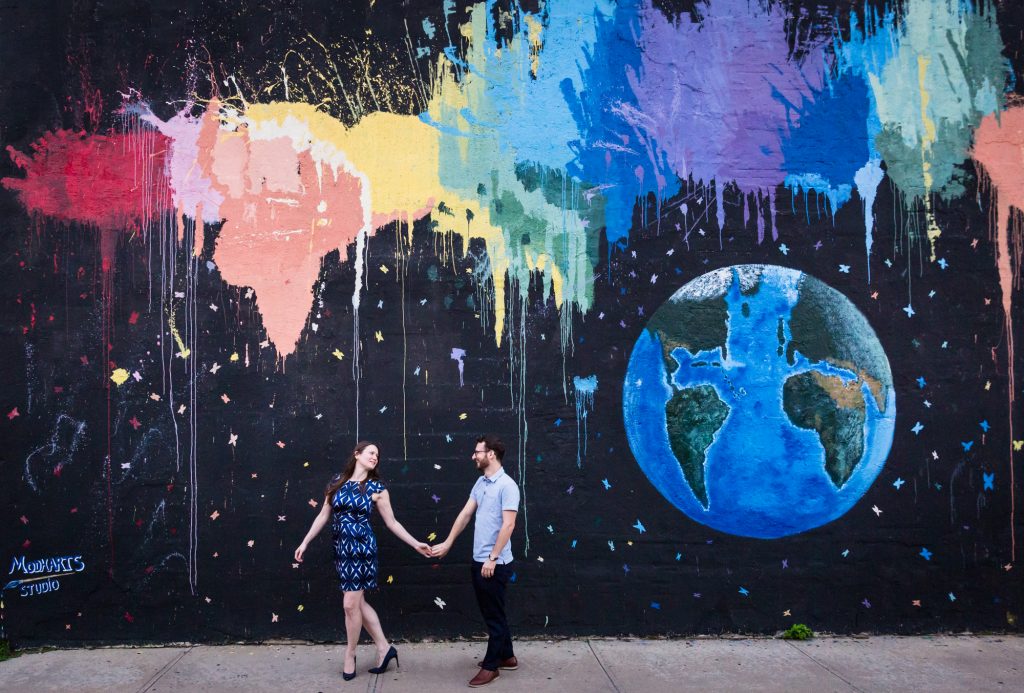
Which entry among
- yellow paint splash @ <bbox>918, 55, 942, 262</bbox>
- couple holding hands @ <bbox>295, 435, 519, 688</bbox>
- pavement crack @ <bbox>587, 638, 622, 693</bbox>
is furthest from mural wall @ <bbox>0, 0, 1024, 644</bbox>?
couple holding hands @ <bbox>295, 435, 519, 688</bbox>

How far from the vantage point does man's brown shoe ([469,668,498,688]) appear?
4.86 m

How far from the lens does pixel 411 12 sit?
608 cm

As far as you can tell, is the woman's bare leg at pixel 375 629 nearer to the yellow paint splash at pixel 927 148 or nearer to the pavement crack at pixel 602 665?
the pavement crack at pixel 602 665

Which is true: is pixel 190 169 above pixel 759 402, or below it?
above

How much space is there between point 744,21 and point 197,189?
15.3 feet

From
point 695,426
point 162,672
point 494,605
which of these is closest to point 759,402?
point 695,426

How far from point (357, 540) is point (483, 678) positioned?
1.22 m

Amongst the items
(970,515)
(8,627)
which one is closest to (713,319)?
(970,515)

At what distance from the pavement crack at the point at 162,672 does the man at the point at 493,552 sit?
210 cm

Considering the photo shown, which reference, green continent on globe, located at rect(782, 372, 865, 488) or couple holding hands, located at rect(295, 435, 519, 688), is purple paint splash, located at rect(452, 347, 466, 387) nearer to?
couple holding hands, located at rect(295, 435, 519, 688)

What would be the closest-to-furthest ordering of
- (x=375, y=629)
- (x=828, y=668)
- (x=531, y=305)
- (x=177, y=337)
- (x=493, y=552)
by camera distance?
(x=493, y=552) < (x=375, y=629) < (x=828, y=668) < (x=177, y=337) < (x=531, y=305)

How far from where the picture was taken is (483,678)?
4.89 m

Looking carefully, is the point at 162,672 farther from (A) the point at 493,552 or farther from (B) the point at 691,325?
(B) the point at 691,325

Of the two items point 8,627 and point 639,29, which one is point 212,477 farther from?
point 639,29
